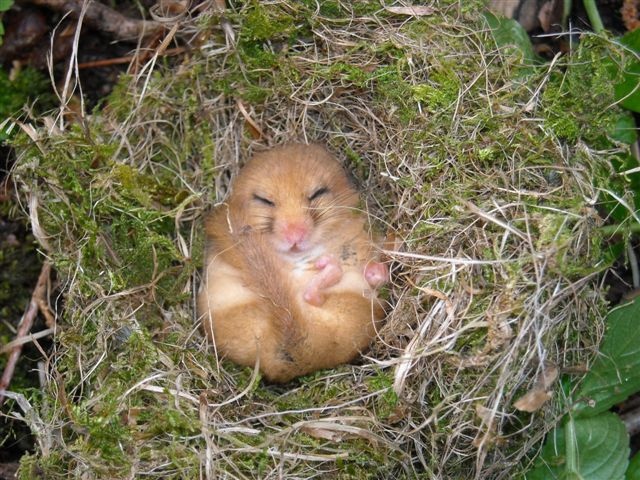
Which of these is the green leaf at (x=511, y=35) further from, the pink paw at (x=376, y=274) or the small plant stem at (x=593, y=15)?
the pink paw at (x=376, y=274)

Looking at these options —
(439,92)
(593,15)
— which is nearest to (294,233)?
(439,92)

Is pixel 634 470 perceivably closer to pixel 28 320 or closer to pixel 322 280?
pixel 322 280

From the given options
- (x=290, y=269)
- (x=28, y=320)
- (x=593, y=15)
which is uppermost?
(x=593, y=15)

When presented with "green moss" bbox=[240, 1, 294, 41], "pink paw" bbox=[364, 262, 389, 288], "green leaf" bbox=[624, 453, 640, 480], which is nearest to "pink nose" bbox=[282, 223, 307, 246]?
"pink paw" bbox=[364, 262, 389, 288]

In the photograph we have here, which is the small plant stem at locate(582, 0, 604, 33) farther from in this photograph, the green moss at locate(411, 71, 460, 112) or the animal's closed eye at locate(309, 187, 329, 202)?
the animal's closed eye at locate(309, 187, 329, 202)

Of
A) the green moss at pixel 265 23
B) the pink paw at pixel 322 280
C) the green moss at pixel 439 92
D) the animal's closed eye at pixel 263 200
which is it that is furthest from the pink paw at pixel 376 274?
the green moss at pixel 265 23

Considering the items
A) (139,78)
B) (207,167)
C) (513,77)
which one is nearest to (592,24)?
(513,77)
